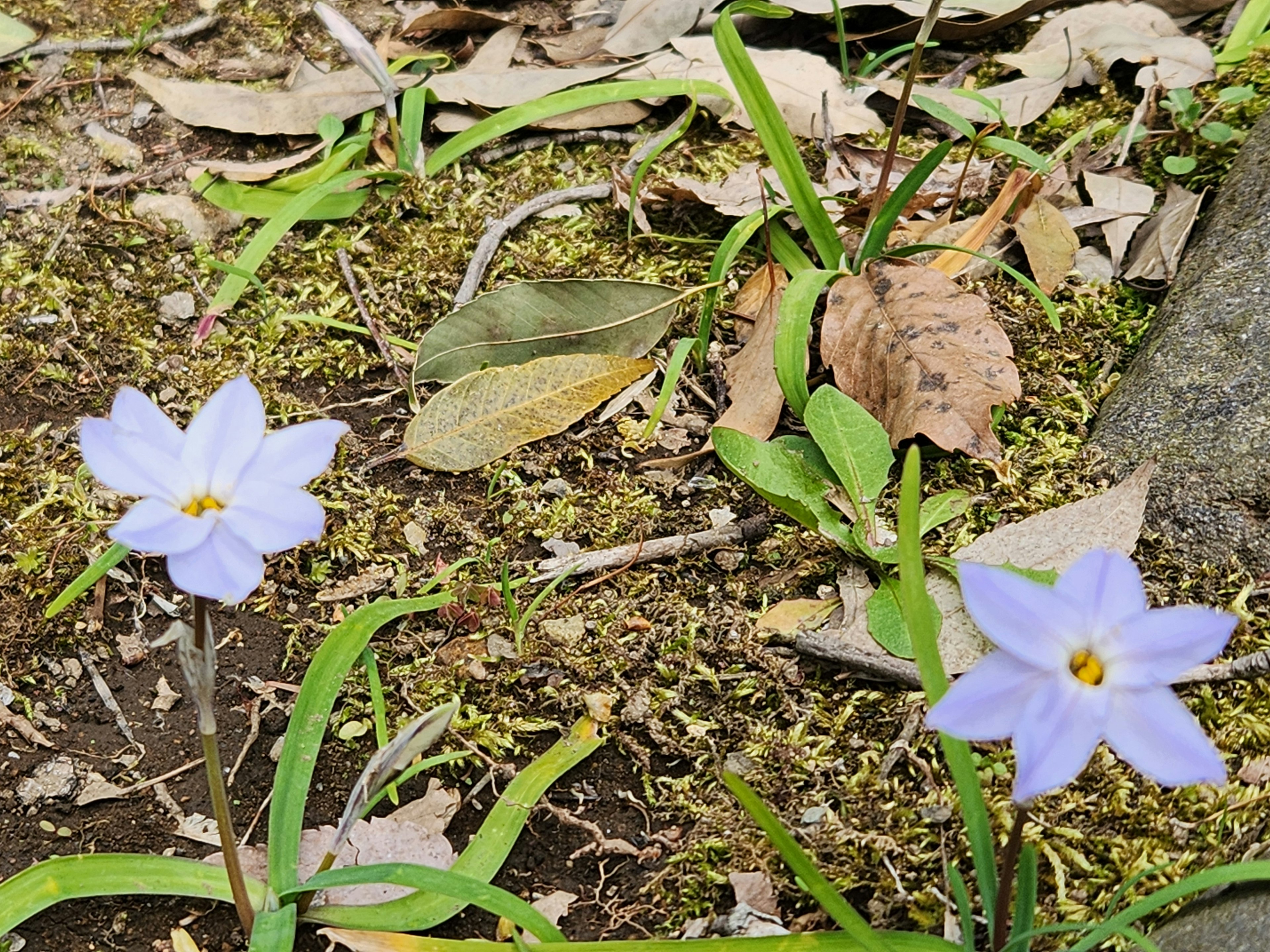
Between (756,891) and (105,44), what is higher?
(105,44)

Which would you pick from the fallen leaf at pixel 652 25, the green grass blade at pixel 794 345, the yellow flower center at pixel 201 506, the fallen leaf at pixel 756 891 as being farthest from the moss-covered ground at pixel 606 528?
the yellow flower center at pixel 201 506

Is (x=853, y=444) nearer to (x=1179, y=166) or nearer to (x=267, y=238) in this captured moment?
(x=1179, y=166)

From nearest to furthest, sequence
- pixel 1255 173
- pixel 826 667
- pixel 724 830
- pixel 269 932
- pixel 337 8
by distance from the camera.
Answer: pixel 269 932 → pixel 724 830 → pixel 826 667 → pixel 1255 173 → pixel 337 8

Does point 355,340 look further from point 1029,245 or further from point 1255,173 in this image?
point 1255,173

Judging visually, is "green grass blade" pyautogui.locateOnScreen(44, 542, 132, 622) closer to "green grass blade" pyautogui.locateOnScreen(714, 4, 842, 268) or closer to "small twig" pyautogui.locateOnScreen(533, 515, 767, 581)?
"small twig" pyautogui.locateOnScreen(533, 515, 767, 581)

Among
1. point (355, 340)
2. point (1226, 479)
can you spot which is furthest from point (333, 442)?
point (1226, 479)

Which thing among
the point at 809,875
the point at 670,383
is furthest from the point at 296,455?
the point at 670,383

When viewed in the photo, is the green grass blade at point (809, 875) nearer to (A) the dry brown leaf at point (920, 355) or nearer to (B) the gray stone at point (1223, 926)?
(B) the gray stone at point (1223, 926)
